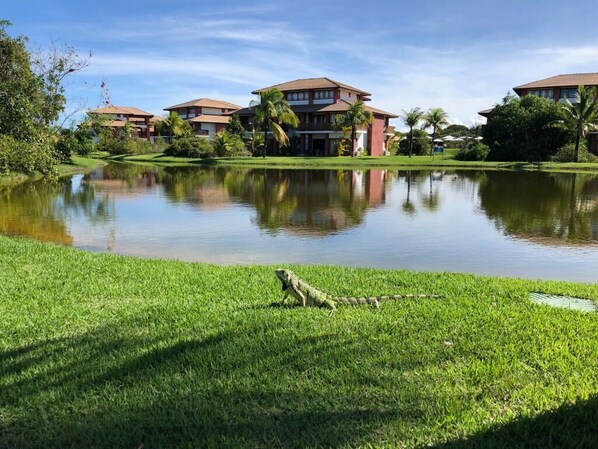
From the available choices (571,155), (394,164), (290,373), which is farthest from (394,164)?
(290,373)

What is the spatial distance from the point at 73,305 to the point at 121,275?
1972 mm

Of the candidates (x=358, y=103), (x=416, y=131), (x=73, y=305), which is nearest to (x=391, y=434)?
(x=73, y=305)

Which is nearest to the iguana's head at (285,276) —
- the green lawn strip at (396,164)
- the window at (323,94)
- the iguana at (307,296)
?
the iguana at (307,296)

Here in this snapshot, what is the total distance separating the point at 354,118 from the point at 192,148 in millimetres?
21386

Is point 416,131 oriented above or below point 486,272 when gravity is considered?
above

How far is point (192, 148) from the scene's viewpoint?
67.2 metres

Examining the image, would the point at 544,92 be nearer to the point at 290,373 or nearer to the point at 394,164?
the point at 394,164

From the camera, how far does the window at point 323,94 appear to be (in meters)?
67.9

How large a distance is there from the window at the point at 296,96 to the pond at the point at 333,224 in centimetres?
4123

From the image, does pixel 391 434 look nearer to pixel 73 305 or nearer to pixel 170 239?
pixel 73 305

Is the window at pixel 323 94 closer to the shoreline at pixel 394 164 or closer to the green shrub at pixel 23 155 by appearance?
the shoreline at pixel 394 164

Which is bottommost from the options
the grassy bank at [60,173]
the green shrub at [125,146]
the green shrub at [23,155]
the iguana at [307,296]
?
the iguana at [307,296]

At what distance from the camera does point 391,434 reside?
138 inches

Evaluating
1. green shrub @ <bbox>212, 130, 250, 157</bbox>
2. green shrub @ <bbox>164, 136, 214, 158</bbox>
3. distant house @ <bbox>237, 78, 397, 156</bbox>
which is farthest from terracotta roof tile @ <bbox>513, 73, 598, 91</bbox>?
green shrub @ <bbox>164, 136, 214, 158</bbox>
